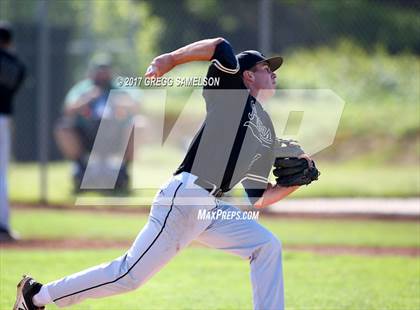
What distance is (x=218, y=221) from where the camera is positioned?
19.7 feet

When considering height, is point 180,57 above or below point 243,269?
above

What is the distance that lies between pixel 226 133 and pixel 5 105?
629 centimetres

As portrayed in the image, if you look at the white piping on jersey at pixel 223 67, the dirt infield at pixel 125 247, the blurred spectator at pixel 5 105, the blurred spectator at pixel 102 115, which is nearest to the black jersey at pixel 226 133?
the white piping on jersey at pixel 223 67

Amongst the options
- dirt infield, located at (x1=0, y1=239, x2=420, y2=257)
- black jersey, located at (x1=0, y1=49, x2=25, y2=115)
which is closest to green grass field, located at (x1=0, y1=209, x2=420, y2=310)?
dirt infield, located at (x1=0, y1=239, x2=420, y2=257)

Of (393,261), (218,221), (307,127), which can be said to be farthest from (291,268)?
(307,127)

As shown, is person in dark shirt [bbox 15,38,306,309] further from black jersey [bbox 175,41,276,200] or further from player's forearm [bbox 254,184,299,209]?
player's forearm [bbox 254,184,299,209]

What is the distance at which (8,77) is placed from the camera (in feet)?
38.7

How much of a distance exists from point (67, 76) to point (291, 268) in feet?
36.6

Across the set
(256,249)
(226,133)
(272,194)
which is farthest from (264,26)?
(256,249)

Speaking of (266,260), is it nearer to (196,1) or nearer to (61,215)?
(61,215)

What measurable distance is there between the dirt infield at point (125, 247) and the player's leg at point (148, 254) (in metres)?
5.05

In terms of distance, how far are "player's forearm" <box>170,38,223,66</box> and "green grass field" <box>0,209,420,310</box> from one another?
257cm

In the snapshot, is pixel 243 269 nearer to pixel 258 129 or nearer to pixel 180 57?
pixel 258 129

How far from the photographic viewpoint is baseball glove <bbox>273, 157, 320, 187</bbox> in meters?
6.12
